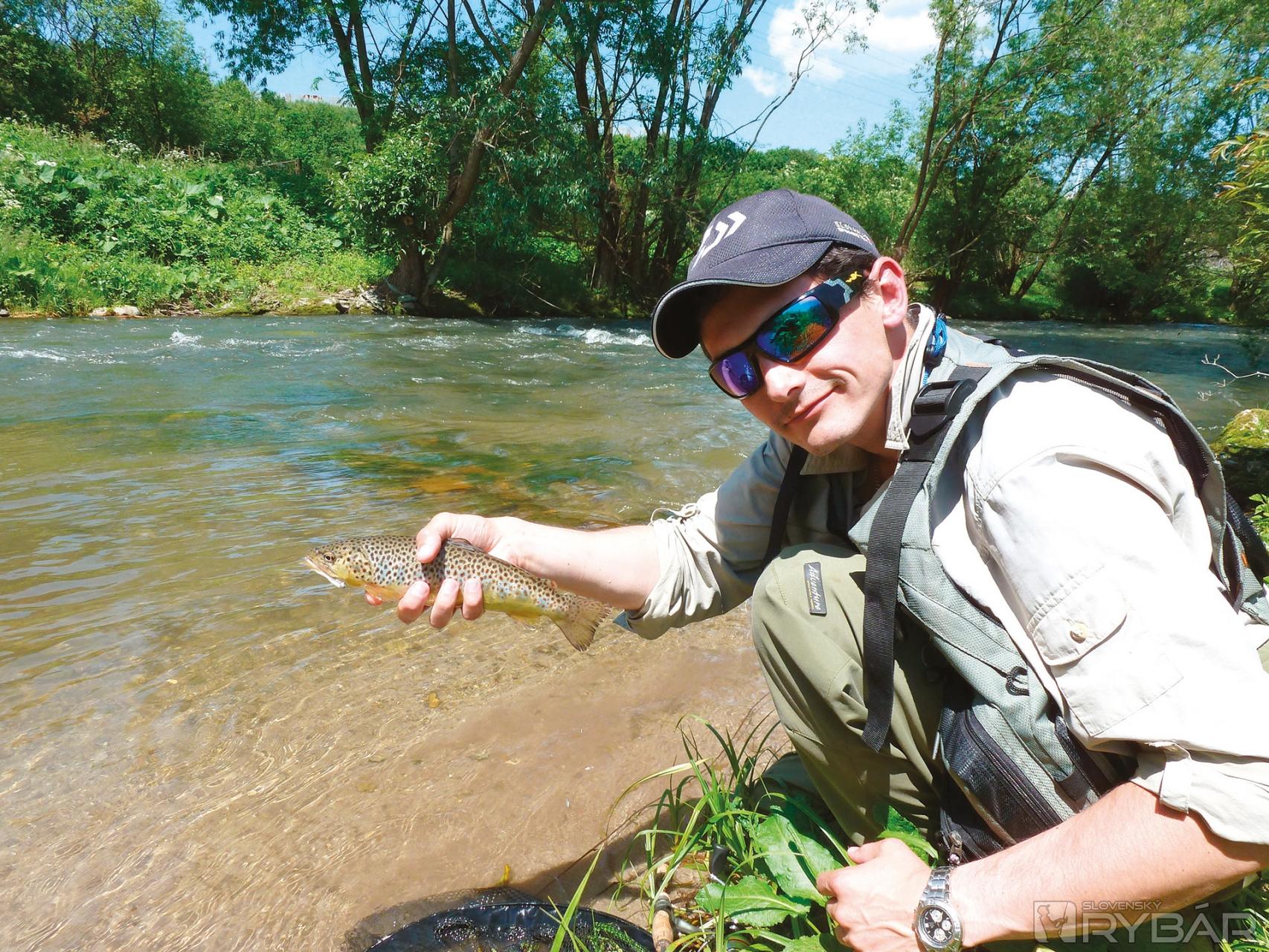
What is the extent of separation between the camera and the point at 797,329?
207cm

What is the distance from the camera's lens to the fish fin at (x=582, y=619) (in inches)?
107

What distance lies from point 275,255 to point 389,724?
20.2m

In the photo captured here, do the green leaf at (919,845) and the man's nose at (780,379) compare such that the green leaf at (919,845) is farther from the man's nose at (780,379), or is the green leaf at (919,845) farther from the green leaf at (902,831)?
the man's nose at (780,379)

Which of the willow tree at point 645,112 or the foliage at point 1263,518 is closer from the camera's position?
the foliage at point 1263,518

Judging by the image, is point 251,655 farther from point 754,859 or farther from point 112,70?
point 112,70

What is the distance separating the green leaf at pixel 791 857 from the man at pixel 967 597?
0.37 feet

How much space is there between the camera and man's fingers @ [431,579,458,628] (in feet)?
8.00

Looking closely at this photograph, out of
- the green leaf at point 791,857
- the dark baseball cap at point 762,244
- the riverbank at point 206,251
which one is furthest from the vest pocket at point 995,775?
the riverbank at point 206,251

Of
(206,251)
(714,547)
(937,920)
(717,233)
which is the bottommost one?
(937,920)

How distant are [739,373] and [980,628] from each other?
92 cm

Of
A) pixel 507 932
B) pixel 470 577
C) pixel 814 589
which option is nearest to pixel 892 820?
pixel 814 589

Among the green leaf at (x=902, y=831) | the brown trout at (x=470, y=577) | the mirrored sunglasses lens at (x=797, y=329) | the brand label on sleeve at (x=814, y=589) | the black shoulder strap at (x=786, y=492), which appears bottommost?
the green leaf at (x=902, y=831)

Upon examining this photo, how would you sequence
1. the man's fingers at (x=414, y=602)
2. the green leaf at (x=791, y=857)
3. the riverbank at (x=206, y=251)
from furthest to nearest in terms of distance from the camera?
the riverbank at (x=206, y=251)
the man's fingers at (x=414, y=602)
the green leaf at (x=791, y=857)

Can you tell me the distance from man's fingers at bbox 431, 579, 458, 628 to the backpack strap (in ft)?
4.12
